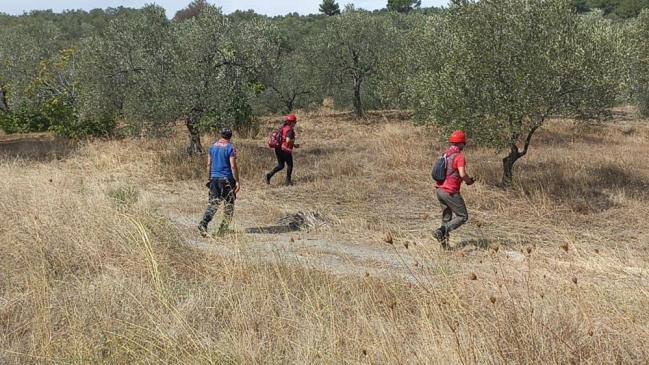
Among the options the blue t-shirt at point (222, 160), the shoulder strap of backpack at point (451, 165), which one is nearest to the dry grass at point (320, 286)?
the blue t-shirt at point (222, 160)

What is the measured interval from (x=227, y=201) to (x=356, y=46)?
2262cm

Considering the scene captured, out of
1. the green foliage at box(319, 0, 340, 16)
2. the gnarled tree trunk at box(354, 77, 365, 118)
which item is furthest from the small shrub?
the green foliage at box(319, 0, 340, 16)

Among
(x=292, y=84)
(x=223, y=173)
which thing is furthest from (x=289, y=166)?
(x=292, y=84)

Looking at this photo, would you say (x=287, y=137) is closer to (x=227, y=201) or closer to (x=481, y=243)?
(x=227, y=201)

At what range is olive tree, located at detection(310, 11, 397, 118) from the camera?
96.0 feet

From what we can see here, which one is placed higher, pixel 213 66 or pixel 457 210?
pixel 213 66

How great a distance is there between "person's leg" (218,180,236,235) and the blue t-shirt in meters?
0.14

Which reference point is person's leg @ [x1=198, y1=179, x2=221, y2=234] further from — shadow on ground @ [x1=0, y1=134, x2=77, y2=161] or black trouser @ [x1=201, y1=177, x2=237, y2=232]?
shadow on ground @ [x1=0, y1=134, x2=77, y2=161]

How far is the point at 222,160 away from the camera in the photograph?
28.0 ft

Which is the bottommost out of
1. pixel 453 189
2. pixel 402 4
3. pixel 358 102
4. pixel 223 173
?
pixel 453 189

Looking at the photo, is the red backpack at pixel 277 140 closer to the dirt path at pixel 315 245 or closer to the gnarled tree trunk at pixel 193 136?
the dirt path at pixel 315 245

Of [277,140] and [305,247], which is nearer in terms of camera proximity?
[305,247]

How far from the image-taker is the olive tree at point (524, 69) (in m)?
12.2

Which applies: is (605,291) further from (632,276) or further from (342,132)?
(342,132)
